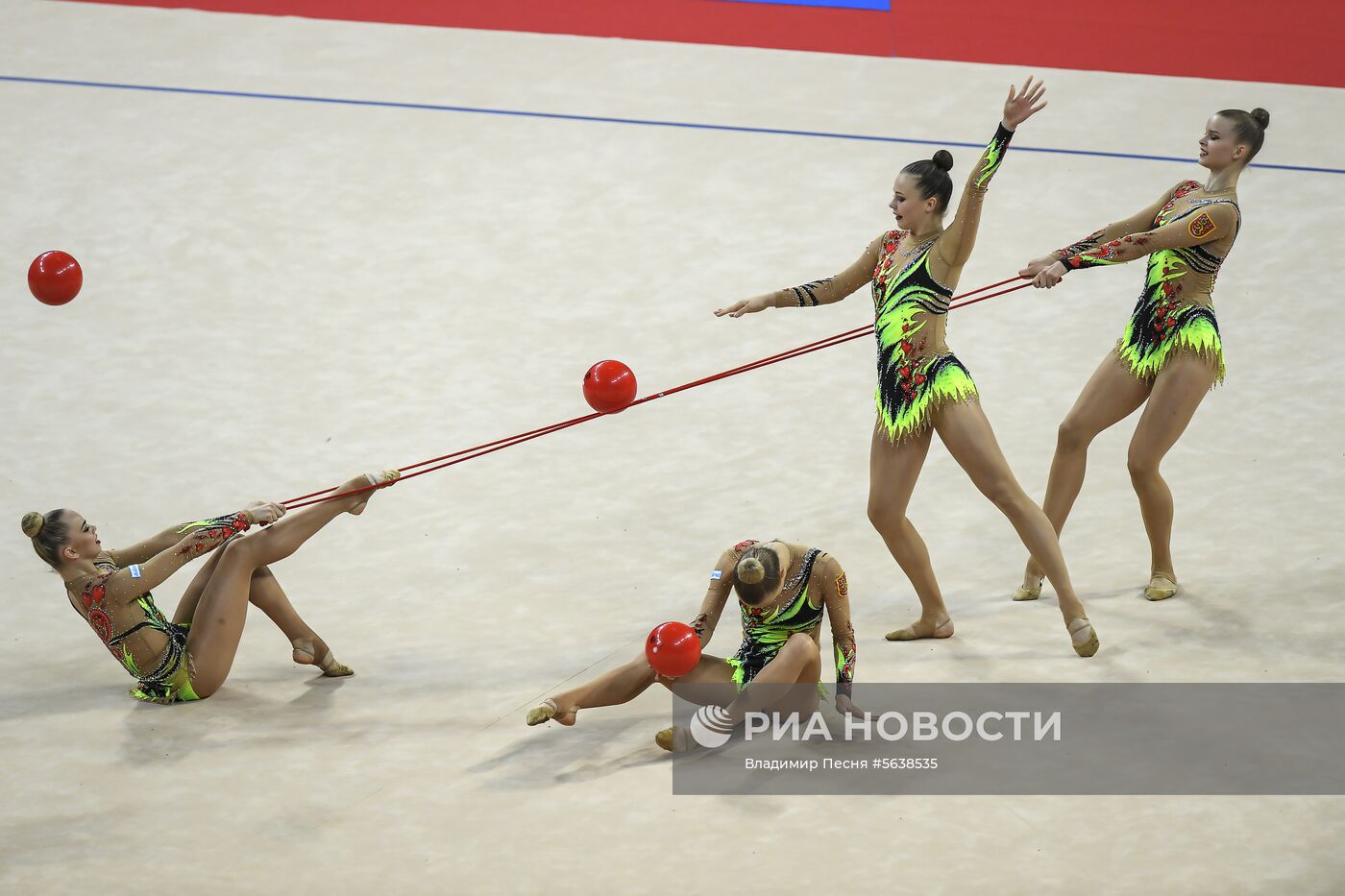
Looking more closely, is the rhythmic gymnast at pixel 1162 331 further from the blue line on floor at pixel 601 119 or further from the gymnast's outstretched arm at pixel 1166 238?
the blue line on floor at pixel 601 119

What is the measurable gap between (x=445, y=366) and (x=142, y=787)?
3.11 metres

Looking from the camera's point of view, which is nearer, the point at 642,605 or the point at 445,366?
the point at 642,605

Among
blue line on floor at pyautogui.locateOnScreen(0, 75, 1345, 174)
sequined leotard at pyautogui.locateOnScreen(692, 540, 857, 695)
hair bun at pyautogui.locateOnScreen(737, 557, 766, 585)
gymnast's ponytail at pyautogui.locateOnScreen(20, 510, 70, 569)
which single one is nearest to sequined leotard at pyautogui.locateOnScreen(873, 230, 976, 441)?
sequined leotard at pyautogui.locateOnScreen(692, 540, 857, 695)

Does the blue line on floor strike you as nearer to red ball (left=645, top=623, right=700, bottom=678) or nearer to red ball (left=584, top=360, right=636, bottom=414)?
red ball (left=584, top=360, right=636, bottom=414)

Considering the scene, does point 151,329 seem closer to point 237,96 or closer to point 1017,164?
point 237,96

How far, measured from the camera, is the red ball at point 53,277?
4.94 meters

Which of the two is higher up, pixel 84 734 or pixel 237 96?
pixel 237 96

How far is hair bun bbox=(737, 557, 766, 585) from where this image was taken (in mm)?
4203

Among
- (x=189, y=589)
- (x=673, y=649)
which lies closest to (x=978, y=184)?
(x=673, y=649)

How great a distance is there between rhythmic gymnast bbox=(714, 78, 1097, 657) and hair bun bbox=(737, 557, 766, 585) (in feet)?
2.68

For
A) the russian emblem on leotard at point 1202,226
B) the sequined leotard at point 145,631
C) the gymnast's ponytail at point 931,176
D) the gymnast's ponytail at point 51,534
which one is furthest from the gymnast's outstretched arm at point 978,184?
the gymnast's ponytail at point 51,534

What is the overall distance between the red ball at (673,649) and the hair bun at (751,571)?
0.22 metres

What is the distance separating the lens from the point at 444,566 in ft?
18.7

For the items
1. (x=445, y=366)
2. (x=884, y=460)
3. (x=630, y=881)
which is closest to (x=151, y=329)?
(x=445, y=366)
